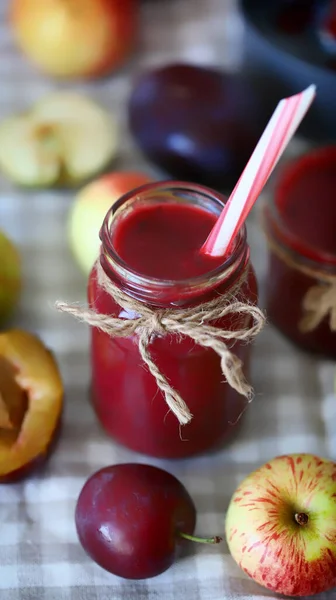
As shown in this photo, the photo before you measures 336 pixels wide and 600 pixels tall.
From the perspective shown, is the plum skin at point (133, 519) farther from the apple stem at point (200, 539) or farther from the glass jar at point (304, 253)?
the glass jar at point (304, 253)

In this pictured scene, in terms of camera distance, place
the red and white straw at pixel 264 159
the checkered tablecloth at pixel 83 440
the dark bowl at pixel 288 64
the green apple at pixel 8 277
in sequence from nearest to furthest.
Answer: the red and white straw at pixel 264 159 < the checkered tablecloth at pixel 83 440 < the green apple at pixel 8 277 < the dark bowl at pixel 288 64

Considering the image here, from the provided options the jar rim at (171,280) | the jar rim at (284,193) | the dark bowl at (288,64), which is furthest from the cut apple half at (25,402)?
the dark bowl at (288,64)

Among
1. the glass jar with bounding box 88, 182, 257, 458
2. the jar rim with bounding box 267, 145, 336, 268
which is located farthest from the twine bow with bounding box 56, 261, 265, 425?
the jar rim with bounding box 267, 145, 336, 268

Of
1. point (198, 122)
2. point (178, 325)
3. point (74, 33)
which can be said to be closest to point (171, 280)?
point (178, 325)

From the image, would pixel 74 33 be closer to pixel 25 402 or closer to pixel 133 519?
pixel 25 402

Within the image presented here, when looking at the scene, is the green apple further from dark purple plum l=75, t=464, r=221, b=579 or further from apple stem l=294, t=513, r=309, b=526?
apple stem l=294, t=513, r=309, b=526

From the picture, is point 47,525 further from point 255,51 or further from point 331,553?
point 255,51
